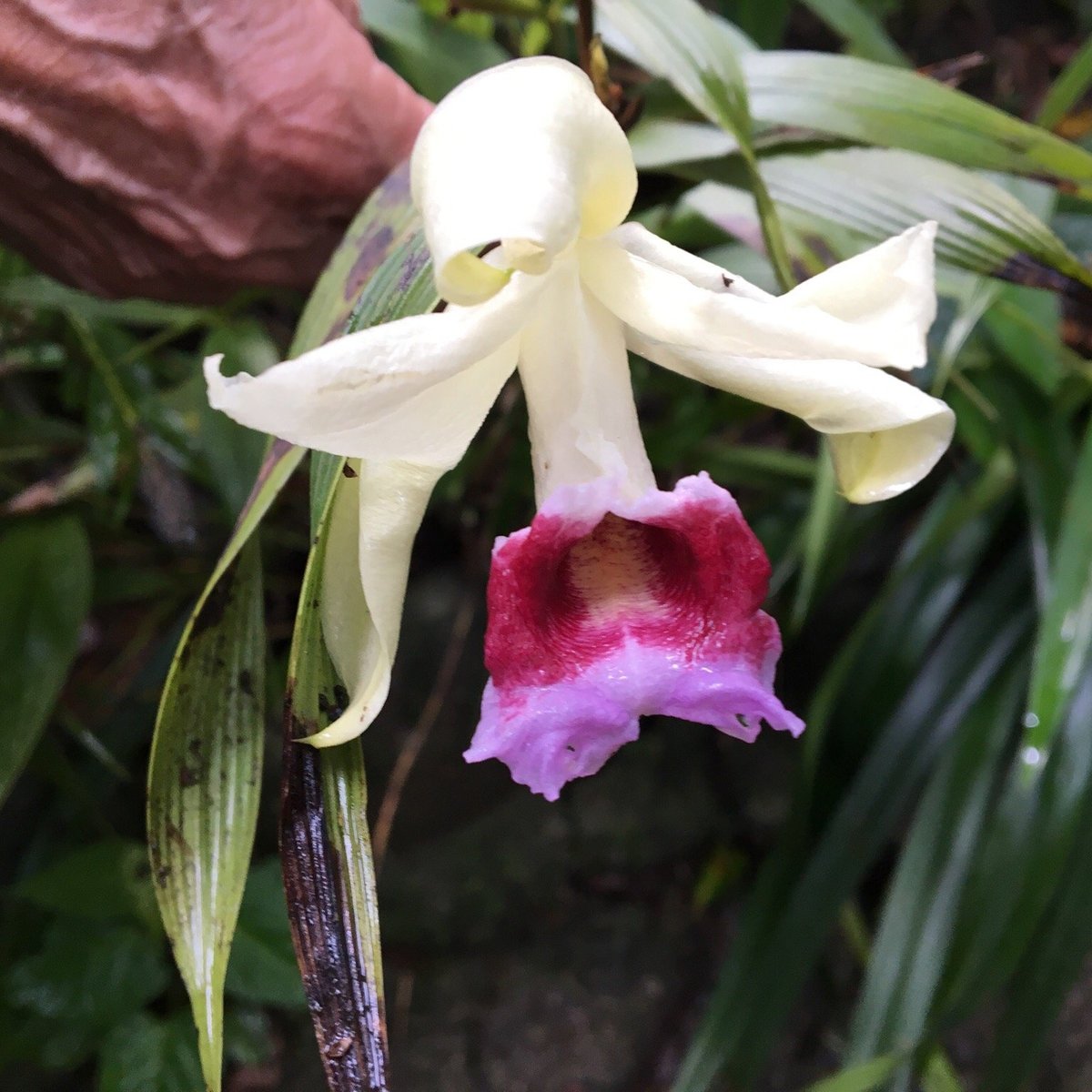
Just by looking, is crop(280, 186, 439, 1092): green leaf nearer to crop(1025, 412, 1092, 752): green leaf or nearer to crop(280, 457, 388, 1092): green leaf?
crop(280, 457, 388, 1092): green leaf

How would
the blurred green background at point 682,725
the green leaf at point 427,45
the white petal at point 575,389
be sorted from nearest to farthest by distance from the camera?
the white petal at point 575,389, the blurred green background at point 682,725, the green leaf at point 427,45

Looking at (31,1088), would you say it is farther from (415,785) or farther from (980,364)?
(980,364)

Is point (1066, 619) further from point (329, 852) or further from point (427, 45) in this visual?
point (427, 45)

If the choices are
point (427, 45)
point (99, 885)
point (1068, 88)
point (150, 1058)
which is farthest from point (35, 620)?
point (1068, 88)

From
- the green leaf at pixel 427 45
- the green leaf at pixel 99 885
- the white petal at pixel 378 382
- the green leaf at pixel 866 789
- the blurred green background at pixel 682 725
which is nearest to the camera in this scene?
the white petal at pixel 378 382

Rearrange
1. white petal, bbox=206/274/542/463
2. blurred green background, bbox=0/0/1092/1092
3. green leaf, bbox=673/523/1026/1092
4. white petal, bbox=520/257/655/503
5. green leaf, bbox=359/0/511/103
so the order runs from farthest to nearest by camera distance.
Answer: green leaf, bbox=673/523/1026/1092, green leaf, bbox=359/0/511/103, blurred green background, bbox=0/0/1092/1092, white petal, bbox=520/257/655/503, white petal, bbox=206/274/542/463

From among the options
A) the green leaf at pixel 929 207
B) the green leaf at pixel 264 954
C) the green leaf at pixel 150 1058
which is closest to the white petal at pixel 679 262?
the green leaf at pixel 929 207

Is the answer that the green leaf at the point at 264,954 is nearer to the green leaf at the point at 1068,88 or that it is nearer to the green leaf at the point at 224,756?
the green leaf at the point at 224,756

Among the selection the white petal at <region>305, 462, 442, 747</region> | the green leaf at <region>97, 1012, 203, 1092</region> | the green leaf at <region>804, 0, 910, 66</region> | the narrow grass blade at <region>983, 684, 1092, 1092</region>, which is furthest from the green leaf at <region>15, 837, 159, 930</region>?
the green leaf at <region>804, 0, 910, 66</region>
